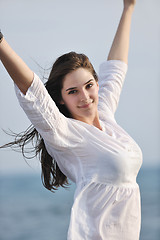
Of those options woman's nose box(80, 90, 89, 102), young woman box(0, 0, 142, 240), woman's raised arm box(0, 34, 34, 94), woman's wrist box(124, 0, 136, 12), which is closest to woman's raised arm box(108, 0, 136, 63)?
woman's wrist box(124, 0, 136, 12)

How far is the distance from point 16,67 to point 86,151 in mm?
538

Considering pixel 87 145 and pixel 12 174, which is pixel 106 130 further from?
pixel 12 174

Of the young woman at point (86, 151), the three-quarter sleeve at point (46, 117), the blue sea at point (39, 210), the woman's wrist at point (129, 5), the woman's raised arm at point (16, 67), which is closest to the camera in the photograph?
the woman's raised arm at point (16, 67)

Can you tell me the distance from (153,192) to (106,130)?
10.5 m

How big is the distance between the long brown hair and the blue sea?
13.6 ft

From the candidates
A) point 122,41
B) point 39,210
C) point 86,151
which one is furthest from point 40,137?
point 39,210

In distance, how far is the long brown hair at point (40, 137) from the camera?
80.6 inches

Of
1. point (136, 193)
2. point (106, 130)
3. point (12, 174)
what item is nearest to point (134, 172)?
point (136, 193)

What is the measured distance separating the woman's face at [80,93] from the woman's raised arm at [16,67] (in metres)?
0.37

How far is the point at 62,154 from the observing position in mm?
1943

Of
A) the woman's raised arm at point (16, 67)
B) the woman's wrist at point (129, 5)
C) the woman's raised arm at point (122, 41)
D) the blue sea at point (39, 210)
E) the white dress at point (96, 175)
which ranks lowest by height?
the blue sea at point (39, 210)

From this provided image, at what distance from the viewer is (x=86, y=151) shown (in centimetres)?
192

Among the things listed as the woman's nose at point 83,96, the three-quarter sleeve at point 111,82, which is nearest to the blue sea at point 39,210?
the three-quarter sleeve at point 111,82

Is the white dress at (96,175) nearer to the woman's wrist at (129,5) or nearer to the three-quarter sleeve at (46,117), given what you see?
the three-quarter sleeve at (46,117)
